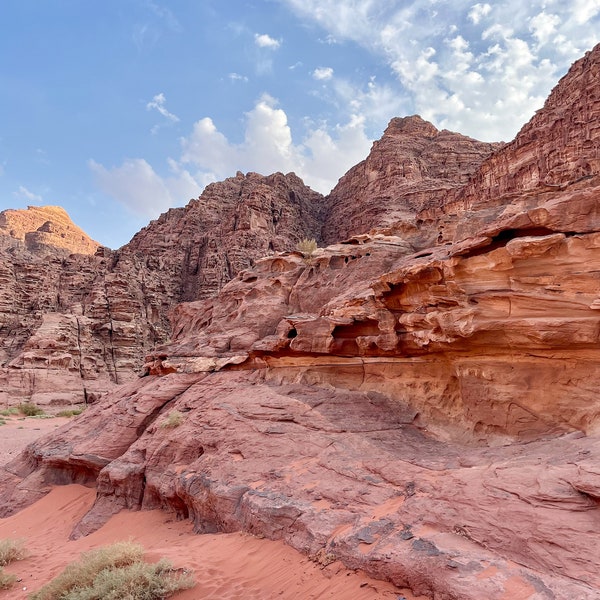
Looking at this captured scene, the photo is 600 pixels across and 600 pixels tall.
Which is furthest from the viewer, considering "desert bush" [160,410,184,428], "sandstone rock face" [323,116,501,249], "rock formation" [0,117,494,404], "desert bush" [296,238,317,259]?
"sandstone rock face" [323,116,501,249]

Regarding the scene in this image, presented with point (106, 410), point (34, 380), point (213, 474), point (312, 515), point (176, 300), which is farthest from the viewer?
point (176, 300)

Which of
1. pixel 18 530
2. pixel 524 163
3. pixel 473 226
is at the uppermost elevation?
pixel 524 163

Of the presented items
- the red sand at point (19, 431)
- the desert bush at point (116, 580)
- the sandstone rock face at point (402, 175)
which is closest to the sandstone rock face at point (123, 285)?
the red sand at point (19, 431)

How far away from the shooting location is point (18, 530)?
9.38 m

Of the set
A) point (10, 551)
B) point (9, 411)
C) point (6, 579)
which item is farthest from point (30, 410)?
point (6, 579)

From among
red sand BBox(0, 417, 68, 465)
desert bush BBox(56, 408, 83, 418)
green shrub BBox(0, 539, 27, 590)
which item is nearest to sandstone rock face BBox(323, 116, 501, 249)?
desert bush BBox(56, 408, 83, 418)

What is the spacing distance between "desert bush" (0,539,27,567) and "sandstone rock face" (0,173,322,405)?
28413mm

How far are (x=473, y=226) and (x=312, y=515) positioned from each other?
29.8 ft

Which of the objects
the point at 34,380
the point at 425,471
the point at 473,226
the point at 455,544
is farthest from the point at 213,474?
the point at 34,380

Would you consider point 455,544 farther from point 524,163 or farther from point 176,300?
point 176,300

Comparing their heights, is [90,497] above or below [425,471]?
below

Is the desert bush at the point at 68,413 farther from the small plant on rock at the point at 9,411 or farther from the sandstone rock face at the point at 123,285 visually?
the small plant on rock at the point at 9,411

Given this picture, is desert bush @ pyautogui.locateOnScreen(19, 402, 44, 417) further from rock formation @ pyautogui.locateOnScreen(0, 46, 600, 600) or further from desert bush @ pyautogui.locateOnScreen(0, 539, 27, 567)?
desert bush @ pyautogui.locateOnScreen(0, 539, 27, 567)

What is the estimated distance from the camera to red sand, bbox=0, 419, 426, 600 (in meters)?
4.83
